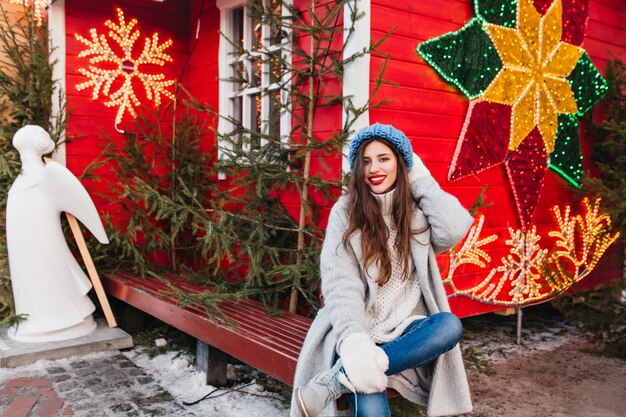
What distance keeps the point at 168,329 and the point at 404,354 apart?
337cm

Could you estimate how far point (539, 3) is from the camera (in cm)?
470

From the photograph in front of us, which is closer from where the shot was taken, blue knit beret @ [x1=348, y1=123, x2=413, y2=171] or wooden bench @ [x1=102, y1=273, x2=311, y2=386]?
blue knit beret @ [x1=348, y1=123, x2=413, y2=171]

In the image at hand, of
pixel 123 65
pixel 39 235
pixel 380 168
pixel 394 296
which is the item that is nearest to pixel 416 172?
pixel 380 168

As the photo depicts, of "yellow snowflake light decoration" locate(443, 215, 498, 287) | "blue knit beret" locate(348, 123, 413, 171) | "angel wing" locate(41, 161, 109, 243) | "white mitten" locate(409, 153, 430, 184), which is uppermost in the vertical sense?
"blue knit beret" locate(348, 123, 413, 171)

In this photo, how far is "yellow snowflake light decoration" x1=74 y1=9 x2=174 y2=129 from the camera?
5326 mm

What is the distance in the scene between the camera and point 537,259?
4934 mm

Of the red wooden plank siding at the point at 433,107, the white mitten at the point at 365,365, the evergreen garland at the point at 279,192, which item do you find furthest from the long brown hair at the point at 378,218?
the red wooden plank siding at the point at 433,107

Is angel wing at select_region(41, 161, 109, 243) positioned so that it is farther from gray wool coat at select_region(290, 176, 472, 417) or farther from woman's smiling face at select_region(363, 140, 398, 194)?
woman's smiling face at select_region(363, 140, 398, 194)

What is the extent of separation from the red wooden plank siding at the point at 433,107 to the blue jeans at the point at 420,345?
1.73m

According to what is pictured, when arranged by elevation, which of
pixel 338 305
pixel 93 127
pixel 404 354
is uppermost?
pixel 93 127

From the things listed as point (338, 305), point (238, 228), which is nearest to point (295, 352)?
point (338, 305)

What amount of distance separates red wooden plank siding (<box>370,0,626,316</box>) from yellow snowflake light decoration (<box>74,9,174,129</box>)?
8.53 ft

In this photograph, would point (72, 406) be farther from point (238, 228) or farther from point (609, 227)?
point (609, 227)

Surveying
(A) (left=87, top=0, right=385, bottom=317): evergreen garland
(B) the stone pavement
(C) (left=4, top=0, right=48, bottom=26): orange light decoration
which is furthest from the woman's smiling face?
(C) (left=4, top=0, right=48, bottom=26): orange light decoration
